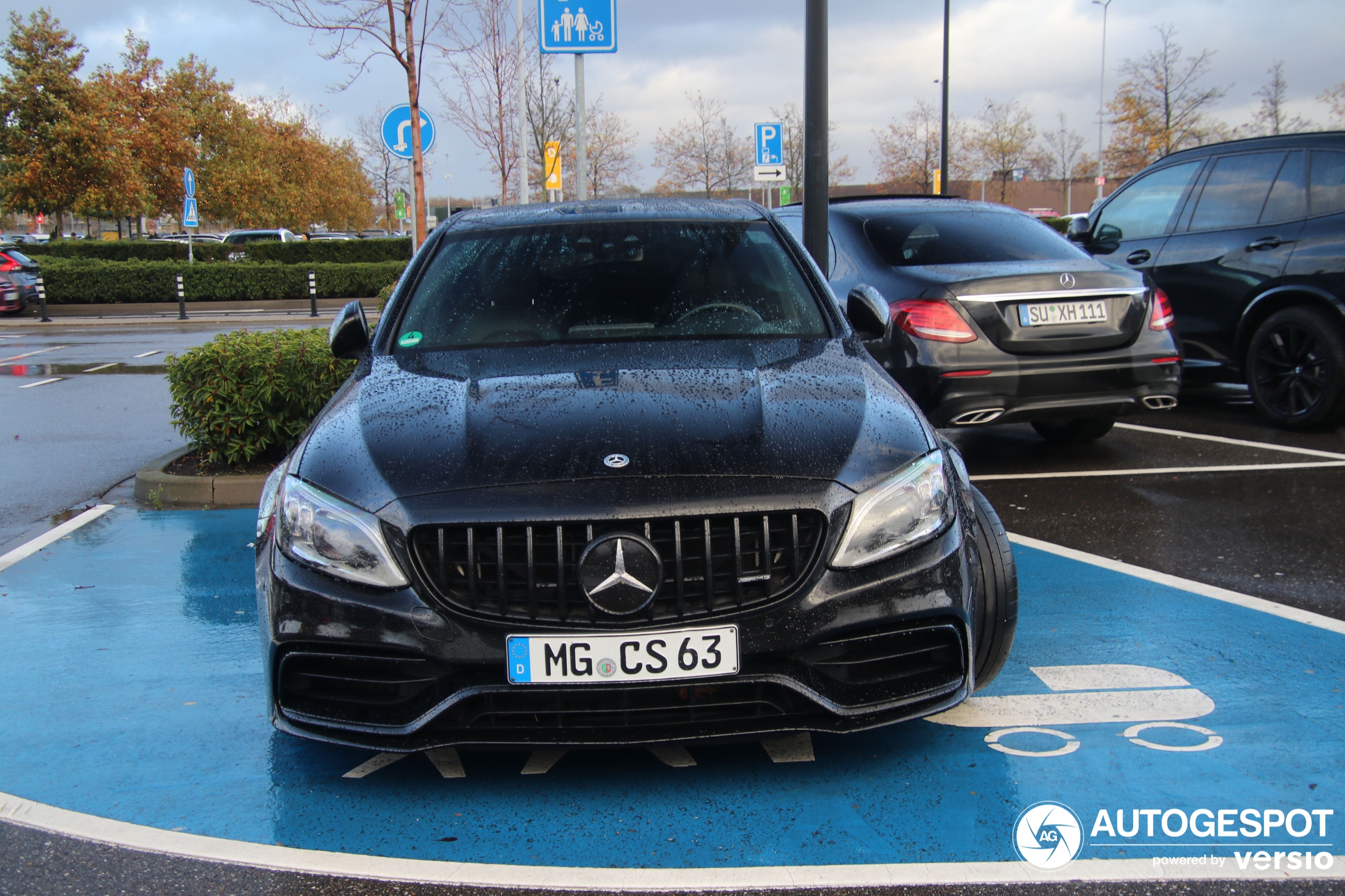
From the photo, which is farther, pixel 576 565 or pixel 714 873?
pixel 576 565

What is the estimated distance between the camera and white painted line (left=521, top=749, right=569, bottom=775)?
306 cm

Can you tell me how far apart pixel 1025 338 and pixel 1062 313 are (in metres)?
0.26

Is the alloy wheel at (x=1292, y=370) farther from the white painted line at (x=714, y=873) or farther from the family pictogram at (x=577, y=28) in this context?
the family pictogram at (x=577, y=28)

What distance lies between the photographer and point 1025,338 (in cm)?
631

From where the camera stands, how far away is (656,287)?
4.05 metres

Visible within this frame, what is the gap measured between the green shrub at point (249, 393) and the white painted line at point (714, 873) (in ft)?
14.4

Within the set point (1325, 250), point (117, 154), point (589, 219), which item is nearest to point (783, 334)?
point (589, 219)

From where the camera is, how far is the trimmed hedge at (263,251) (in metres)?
32.1

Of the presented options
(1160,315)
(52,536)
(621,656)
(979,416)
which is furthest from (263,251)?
(621,656)

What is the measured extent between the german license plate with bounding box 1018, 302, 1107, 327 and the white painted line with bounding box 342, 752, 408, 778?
4.40 metres

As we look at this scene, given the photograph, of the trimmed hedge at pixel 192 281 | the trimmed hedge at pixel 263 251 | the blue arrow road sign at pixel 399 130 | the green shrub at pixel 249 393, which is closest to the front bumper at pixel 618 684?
the green shrub at pixel 249 393

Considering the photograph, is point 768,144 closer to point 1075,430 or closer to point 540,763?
point 1075,430

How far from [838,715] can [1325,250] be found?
6.22 m

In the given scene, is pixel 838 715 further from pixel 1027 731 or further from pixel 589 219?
pixel 589 219
